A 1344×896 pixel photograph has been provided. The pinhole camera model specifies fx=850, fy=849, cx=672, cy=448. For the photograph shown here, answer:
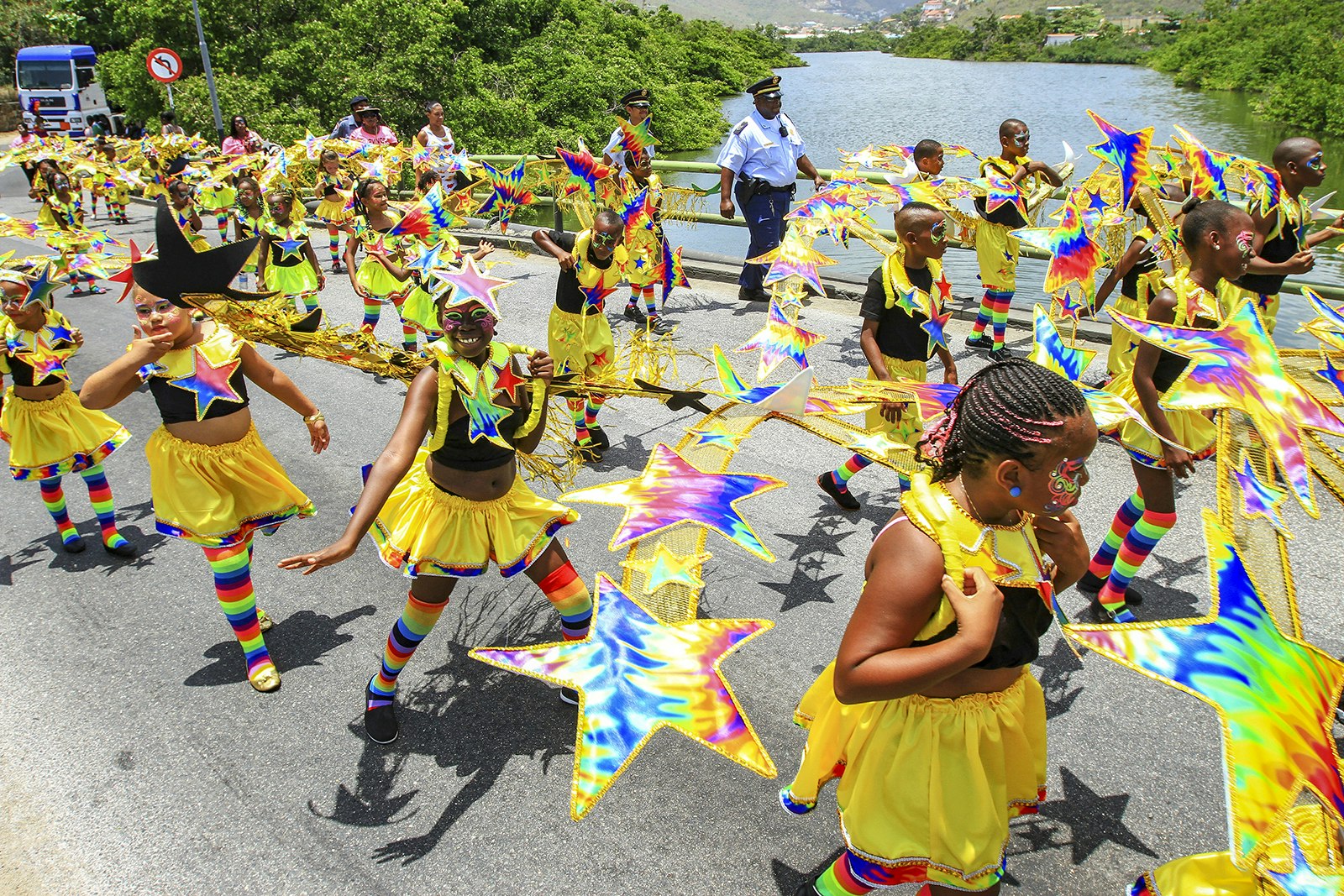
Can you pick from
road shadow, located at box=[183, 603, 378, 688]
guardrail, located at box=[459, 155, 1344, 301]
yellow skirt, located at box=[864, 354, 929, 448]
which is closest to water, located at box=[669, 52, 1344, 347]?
guardrail, located at box=[459, 155, 1344, 301]

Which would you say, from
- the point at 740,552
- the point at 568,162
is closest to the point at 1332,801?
the point at 740,552

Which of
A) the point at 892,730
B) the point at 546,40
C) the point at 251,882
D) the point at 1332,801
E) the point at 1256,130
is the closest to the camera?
the point at 1332,801

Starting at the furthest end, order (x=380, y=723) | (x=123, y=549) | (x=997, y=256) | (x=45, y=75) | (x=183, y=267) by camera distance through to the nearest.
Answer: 1. (x=45, y=75)
2. (x=997, y=256)
3. (x=123, y=549)
4. (x=380, y=723)
5. (x=183, y=267)

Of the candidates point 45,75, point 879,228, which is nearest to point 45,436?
point 879,228

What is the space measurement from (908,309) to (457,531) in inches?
107

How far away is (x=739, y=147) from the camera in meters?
9.59

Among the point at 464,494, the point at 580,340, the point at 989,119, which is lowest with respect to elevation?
the point at 580,340

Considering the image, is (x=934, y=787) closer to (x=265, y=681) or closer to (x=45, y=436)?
(x=265, y=681)

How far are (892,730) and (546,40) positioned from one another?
2507 centimetres

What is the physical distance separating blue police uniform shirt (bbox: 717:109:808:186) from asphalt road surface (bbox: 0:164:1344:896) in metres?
5.17

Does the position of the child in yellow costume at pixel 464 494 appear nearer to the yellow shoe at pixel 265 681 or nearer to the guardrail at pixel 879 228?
the yellow shoe at pixel 265 681

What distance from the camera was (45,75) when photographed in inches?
1045

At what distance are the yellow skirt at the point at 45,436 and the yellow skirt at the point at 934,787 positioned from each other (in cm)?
492

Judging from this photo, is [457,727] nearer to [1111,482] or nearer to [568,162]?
[1111,482]
